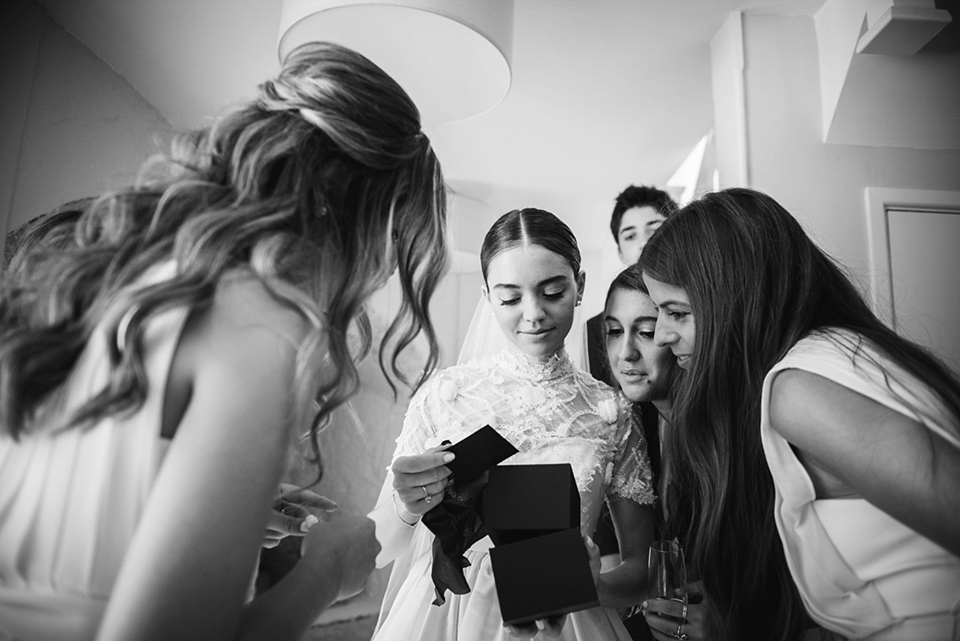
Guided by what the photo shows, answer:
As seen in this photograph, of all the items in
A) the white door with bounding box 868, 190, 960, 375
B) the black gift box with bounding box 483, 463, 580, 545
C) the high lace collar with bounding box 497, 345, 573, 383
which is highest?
the white door with bounding box 868, 190, 960, 375

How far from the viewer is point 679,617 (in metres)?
1.72

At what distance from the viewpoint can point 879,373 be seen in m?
1.32

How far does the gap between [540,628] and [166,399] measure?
1.07 meters

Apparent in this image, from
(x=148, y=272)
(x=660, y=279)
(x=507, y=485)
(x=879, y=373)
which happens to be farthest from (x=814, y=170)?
(x=148, y=272)

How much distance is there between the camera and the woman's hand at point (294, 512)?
132 centimetres

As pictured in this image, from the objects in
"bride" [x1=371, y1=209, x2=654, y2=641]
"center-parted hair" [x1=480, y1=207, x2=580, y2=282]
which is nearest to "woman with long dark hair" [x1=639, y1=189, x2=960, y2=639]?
"bride" [x1=371, y1=209, x2=654, y2=641]

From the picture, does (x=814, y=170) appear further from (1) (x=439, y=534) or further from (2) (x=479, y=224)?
(2) (x=479, y=224)

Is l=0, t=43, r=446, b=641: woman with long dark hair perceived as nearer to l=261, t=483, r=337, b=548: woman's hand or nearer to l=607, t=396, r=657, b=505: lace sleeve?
l=261, t=483, r=337, b=548: woman's hand

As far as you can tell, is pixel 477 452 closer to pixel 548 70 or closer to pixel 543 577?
pixel 543 577

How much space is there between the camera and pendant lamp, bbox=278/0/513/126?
2246 mm

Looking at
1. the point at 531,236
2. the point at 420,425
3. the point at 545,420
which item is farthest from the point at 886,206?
the point at 420,425

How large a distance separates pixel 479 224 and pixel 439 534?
4771mm

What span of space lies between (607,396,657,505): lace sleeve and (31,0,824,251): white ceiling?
6.89 feet

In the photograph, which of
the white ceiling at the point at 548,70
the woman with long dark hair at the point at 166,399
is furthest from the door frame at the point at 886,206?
the woman with long dark hair at the point at 166,399
